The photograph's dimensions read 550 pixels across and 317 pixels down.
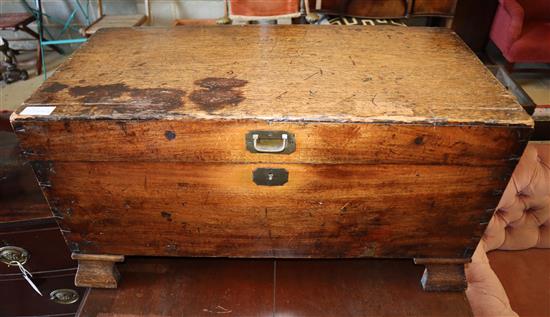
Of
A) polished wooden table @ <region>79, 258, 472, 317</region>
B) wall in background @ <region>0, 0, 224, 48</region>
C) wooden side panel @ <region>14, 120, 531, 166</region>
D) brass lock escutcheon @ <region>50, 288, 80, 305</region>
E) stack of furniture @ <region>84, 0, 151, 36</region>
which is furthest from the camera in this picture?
wall in background @ <region>0, 0, 224, 48</region>

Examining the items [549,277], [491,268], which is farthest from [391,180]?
[549,277]

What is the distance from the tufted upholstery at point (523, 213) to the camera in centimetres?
139

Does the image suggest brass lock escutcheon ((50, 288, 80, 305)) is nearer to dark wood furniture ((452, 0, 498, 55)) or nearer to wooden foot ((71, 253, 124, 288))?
wooden foot ((71, 253, 124, 288))

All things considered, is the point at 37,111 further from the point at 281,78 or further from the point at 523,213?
the point at 523,213

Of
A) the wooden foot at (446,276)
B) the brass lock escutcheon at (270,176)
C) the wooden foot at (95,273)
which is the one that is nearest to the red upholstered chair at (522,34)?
the wooden foot at (446,276)

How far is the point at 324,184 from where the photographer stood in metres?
0.97

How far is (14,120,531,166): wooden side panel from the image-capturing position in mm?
879

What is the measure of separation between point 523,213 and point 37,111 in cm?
149

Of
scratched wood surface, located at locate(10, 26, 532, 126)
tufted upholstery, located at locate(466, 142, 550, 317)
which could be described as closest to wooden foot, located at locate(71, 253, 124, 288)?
scratched wood surface, located at locate(10, 26, 532, 126)

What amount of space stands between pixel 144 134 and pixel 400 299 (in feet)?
2.57

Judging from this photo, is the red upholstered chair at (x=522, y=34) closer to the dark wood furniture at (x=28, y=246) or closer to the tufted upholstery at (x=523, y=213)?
the tufted upholstery at (x=523, y=213)

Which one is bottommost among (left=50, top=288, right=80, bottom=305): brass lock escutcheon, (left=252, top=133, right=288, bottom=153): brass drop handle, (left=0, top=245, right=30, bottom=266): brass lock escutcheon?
(left=50, top=288, right=80, bottom=305): brass lock escutcheon

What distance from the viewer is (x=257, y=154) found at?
92 centimetres

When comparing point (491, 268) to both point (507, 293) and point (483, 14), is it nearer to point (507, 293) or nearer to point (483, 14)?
point (507, 293)
